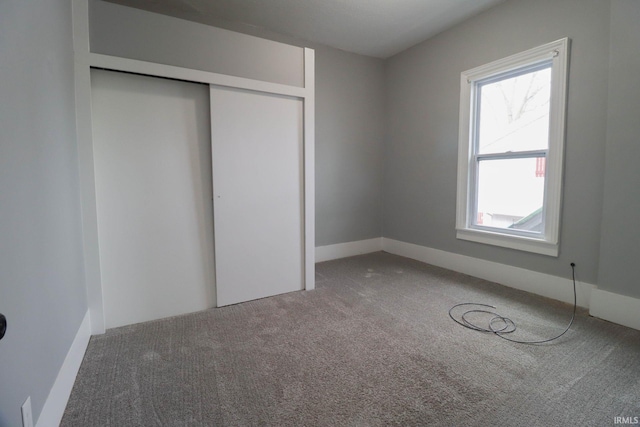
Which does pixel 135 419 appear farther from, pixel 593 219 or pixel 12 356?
pixel 593 219

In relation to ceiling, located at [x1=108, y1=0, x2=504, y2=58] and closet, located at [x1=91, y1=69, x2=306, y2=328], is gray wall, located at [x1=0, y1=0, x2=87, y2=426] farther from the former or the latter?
ceiling, located at [x1=108, y1=0, x2=504, y2=58]

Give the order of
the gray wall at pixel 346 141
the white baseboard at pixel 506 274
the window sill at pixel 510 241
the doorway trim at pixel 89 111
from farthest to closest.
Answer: the gray wall at pixel 346 141 < the window sill at pixel 510 241 < the white baseboard at pixel 506 274 < the doorway trim at pixel 89 111

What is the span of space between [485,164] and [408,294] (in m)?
1.76

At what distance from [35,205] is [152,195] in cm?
105

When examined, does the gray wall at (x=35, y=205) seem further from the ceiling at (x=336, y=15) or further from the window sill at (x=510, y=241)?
the window sill at (x=510, y=241)

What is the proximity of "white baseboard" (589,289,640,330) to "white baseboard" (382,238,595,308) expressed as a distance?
125 millimetres

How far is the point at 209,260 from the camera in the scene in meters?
2.54

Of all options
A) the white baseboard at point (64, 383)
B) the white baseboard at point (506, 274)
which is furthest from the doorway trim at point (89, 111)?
the white baseboard at point (506, 274)

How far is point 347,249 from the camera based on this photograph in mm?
4316

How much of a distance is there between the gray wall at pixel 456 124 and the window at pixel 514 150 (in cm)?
9

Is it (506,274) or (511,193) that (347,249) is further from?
(511,193)

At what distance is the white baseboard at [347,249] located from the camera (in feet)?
13.4

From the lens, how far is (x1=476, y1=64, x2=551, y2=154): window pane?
277 cm

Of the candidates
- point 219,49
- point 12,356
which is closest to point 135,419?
point 12,356
